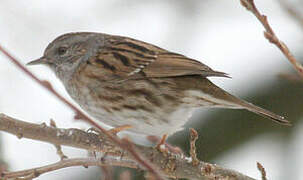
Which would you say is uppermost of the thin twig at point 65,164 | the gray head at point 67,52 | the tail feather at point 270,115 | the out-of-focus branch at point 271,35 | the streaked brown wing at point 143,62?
the gray head at point 67,52

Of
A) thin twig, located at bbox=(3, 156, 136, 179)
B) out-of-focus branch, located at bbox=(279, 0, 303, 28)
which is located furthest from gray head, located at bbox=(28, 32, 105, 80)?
out-of-focus branch, located at bbox=(279, 0, 303, 28)

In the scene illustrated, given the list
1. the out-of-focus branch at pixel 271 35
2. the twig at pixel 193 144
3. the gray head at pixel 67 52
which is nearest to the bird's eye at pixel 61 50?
the gray head at pixel 67 52

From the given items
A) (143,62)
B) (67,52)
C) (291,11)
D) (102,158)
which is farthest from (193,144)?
(67,52)

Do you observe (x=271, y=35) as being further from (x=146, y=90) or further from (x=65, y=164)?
(x=146, y=90)

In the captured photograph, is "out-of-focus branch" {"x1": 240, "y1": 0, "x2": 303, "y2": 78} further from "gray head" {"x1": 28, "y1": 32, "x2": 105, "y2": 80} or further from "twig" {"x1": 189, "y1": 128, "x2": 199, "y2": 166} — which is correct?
"gray head" {"x1": 28, "y1": 32, "x2": 105, "y2": 80}

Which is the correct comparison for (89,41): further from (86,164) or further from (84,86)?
(86,164)

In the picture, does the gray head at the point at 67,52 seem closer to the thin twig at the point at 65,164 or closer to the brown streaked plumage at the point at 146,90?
the brown streaked plumage at the point at 146,90
